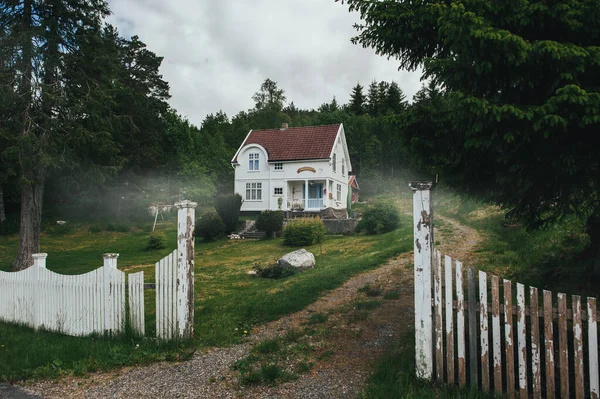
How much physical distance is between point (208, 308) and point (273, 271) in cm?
436


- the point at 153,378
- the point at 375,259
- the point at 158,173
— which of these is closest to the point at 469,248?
the point at 375,259

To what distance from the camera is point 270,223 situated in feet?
74.7

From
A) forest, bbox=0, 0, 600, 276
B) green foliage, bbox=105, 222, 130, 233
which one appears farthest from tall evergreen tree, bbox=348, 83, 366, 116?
green foliage, bbox=105, 222, 130, 233

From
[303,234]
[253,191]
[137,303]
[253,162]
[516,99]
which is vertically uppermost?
[253,162]

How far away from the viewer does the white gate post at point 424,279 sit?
161 inches

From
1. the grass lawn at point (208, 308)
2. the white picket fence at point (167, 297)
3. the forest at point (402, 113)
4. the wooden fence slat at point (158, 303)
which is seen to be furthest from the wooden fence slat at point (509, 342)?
the wooden fence slat at point (158, 303)

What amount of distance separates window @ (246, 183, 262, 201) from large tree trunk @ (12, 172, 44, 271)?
19403 millimetres

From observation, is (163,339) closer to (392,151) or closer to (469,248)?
(469,248)

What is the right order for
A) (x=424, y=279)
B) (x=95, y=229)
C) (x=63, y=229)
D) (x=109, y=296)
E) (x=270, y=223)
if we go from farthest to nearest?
(x=95, y=229)
(x=63, y=229)
(x=270, y=223)
(x=109, y=296)
(x=424, y=279)

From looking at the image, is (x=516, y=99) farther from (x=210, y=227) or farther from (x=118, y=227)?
(x=118, y=227)

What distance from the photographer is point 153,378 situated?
4.75 metres

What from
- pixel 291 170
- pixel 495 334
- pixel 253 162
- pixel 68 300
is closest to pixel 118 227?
pixel 253 162

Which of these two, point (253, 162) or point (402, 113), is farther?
point (253, 162)

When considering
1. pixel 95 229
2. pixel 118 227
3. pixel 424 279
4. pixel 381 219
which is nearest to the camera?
pixel 424 279
